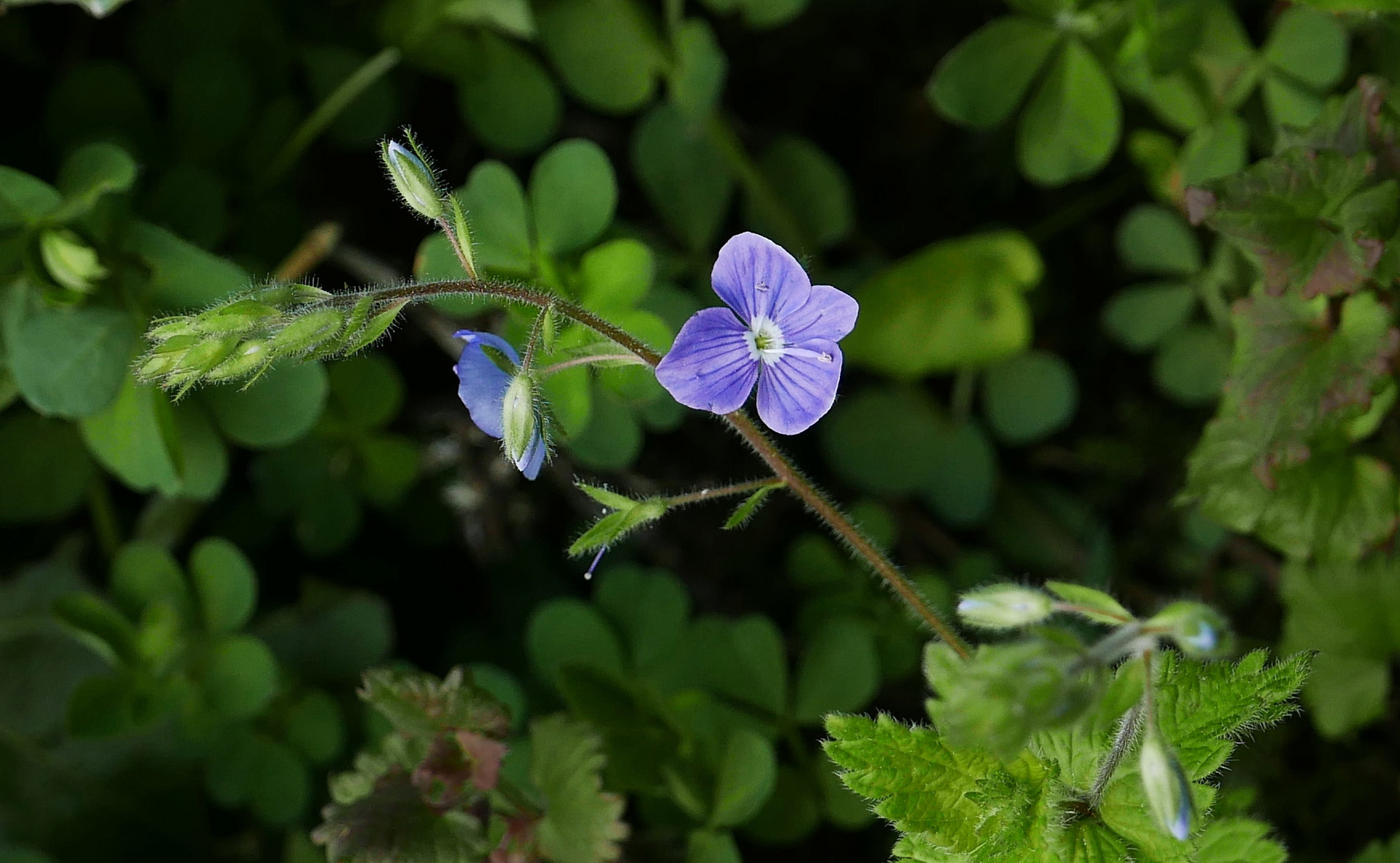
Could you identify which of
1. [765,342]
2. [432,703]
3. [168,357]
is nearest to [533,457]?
[765,342]

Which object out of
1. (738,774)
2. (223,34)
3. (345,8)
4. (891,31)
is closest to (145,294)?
(223,34)

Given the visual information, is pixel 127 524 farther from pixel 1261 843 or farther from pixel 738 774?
pixel 1261 843

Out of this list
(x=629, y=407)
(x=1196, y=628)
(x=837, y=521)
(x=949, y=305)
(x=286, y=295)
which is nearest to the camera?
(x=1196, y=628)

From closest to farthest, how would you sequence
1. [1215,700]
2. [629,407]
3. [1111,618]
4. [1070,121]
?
[1111,618] → [1215,700] → [629,407] → [1070,121]

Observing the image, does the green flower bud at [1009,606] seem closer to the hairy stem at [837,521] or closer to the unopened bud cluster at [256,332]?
the hairy stem at [837,521]

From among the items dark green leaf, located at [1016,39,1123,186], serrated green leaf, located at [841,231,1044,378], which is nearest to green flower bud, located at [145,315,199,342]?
serrated green leaf, located at [841,231,1044,378]

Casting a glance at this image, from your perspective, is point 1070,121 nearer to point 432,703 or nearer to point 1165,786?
point 1165,786

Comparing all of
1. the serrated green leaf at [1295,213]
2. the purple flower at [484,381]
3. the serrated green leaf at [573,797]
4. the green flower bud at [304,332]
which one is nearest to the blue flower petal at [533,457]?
the purple flower at [484,381]
